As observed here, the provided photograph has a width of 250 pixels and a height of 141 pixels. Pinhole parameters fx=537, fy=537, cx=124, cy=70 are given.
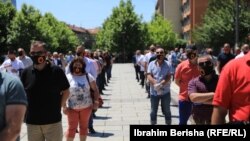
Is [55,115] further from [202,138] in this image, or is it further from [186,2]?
[186,2]

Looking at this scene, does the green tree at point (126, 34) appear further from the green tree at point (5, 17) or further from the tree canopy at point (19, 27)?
the green tree at point (5, 17)

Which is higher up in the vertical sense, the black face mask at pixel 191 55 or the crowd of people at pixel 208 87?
the black face mask at pixel 191 55

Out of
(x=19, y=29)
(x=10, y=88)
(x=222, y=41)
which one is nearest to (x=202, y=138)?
(x=10, y=88)

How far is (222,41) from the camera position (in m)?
52.9

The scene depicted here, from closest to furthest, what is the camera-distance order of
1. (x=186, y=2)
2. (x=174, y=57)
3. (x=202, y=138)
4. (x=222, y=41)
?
(x=202, y=138) → (x=174, y=57) → (x=222, y=41) → (x=186, y=2)

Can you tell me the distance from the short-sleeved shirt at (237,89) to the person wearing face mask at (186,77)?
572 cm

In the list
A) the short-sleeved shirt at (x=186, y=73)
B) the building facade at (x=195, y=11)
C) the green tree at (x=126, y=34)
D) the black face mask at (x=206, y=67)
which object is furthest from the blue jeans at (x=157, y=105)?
the building facade at (x=195, y=11)

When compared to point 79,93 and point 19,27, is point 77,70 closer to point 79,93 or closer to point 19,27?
point 79,93

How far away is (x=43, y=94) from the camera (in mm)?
6613

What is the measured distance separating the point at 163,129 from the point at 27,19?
184ft

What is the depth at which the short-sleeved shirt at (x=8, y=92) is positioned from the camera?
11.5 ft

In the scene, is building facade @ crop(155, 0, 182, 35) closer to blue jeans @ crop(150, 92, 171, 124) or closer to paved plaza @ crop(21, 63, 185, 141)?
paved plaza @ crop(21, 63, 185, 141)

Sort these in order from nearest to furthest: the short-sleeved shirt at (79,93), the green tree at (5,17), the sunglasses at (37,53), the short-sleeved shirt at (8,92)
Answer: the short-sleeved shirt at (8,92) < the sunglasses at (37,53) < the short-sleeved shirt at (79,93) < the green tree at (5,17)

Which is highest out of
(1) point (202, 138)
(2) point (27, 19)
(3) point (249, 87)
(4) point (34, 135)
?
(2) point (27, 19)
